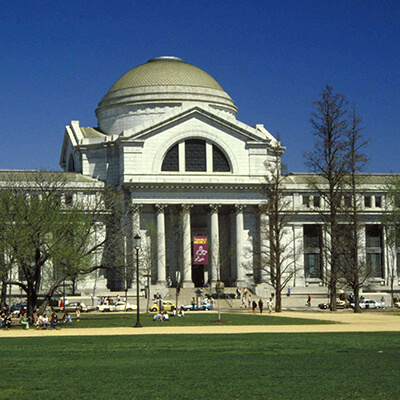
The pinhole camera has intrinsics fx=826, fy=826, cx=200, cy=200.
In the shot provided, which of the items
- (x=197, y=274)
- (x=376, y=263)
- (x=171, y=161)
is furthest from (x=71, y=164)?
(x=376, y=263)

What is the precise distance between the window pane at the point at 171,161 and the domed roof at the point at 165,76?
14.5m

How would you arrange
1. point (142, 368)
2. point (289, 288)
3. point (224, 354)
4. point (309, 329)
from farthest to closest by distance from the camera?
point (289, 288), point (309, 329), point (224, 354), point (142, 368)

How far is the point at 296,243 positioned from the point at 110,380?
265 feet

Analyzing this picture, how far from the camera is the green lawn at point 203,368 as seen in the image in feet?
86.0

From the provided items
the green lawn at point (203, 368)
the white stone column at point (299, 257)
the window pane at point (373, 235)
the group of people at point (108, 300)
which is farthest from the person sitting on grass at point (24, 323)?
the window pane at point (373, 235)

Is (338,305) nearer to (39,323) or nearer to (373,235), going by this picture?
(373,235)

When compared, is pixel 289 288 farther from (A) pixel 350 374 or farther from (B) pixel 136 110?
(A) pixel 350 374

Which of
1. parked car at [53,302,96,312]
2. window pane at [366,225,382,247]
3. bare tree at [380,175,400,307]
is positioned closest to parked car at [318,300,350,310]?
bare tree at [380,175,400,307]

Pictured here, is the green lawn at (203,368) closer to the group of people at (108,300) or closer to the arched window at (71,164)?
the group of people at (108,300)

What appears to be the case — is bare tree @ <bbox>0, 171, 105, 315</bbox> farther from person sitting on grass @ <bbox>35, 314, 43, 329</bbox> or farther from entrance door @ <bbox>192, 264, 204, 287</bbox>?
entrance door @ <bbox>192, 264, 204, 287</bbox>

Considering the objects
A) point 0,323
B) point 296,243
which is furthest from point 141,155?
point 0,323

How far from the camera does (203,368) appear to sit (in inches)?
1235

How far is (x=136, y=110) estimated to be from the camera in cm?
11475

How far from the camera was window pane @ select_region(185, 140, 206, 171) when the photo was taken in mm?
104438
